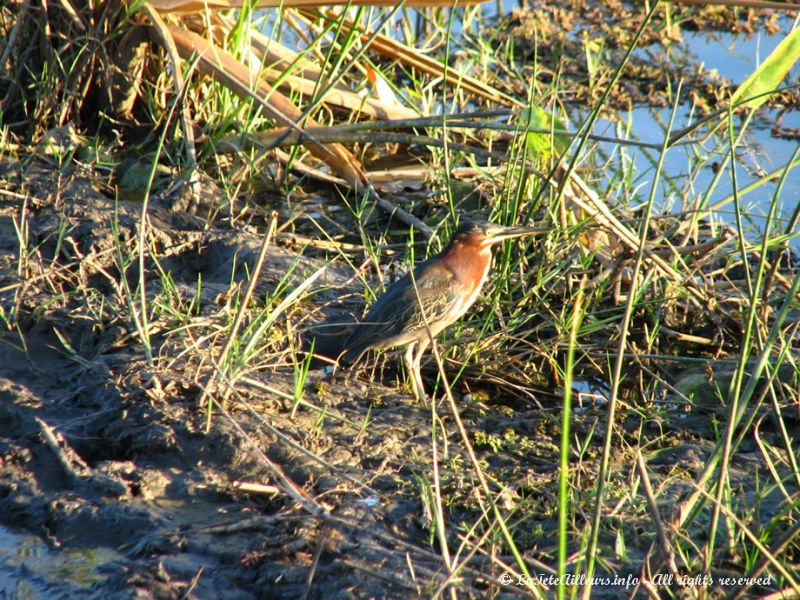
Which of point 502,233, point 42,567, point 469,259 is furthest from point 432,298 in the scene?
point 42,567

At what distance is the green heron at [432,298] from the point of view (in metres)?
4.74

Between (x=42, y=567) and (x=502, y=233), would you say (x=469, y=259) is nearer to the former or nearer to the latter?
(x=502, y=233)

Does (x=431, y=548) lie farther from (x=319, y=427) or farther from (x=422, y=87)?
(x=422, y=87)

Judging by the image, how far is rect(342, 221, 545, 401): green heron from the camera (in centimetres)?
474

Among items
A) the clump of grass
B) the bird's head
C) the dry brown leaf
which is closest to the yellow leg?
the clump of grass

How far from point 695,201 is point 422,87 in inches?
102

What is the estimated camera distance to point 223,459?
12.5ft

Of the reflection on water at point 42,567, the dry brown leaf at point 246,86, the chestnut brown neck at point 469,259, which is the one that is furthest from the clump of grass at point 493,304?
the reflection on water at point 42,567

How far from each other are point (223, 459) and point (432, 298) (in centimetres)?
150

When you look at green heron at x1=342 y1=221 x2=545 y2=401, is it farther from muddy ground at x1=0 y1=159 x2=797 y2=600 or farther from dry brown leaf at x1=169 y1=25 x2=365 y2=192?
dry brown leaf at x1=169 y1=25 x2=365 y2=192

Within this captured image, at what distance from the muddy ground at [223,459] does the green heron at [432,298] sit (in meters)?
0.21

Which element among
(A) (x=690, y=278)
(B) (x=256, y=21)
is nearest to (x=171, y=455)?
(A) (x=690, y=278)

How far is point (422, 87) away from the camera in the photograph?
723 cm

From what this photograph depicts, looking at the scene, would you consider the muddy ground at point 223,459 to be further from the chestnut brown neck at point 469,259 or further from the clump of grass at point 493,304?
the chestnut brown neck at point 469,259
